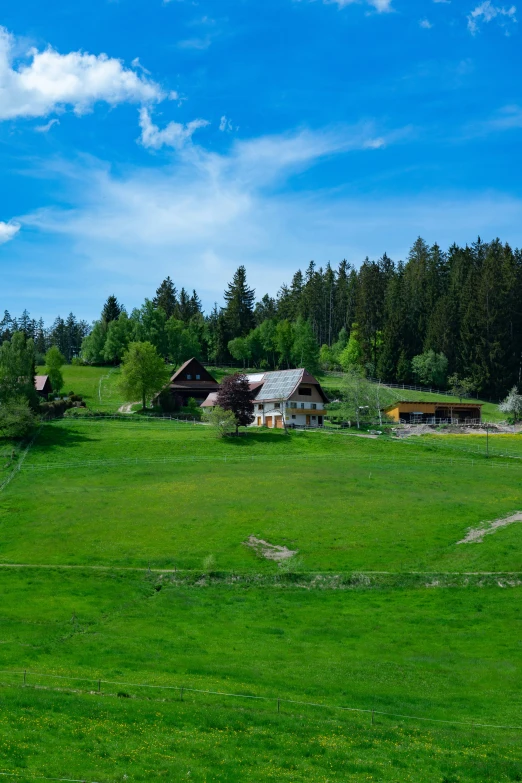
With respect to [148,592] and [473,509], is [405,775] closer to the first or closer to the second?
[148,592]

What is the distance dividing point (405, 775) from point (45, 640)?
18.6 metres

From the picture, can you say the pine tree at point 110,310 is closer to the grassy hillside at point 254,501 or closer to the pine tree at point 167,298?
the pine tree at point 167,298

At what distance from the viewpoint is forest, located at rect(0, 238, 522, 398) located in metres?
137

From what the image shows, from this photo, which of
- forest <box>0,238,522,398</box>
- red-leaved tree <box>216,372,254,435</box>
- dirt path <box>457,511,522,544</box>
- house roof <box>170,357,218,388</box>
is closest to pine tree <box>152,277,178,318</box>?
forest <box>0,238,522,398</box>

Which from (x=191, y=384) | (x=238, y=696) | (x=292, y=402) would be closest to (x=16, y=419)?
(x=292, y=402)

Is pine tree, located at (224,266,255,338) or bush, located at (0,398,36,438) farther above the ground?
pine tree, located at (224,266,255,338)

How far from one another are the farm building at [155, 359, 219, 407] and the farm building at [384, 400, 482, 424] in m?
31.0

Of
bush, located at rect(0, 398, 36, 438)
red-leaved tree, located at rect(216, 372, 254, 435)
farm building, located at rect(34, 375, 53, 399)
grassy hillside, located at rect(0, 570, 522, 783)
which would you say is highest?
farm building, located at rect(34, 375, 53, 399)

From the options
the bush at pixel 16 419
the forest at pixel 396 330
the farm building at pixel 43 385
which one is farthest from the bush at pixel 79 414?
the forest at pixel 396 330

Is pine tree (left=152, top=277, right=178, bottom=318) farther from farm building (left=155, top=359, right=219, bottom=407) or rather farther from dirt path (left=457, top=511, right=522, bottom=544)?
dirt path (left=457, top=511, right=522, bottom=544)

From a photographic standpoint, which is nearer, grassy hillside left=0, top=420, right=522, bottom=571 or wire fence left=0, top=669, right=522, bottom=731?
wire fence left=0, top=669, right=522, bottom=731

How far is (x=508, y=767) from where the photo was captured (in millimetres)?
19703

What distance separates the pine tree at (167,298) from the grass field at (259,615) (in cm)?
11434

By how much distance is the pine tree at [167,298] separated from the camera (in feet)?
623
